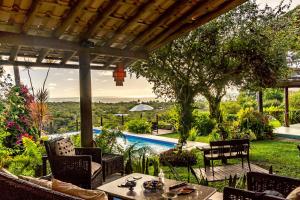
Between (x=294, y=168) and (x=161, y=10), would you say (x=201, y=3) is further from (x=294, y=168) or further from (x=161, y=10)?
(x=294, y=168)

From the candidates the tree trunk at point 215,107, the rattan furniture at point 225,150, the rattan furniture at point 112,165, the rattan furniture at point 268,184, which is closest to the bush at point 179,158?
the rattan furniture at point 225,150

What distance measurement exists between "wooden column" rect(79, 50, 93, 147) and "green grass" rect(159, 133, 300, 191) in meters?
2.08

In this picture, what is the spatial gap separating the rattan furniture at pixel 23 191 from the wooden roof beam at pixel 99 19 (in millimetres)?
3111

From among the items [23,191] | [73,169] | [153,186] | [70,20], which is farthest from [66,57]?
[23,191]

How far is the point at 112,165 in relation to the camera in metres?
5.33

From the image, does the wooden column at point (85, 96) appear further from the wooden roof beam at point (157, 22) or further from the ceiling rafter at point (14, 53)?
the ceiling rafter at point (14, 53)

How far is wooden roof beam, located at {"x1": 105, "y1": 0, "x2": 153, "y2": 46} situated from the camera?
4.68m

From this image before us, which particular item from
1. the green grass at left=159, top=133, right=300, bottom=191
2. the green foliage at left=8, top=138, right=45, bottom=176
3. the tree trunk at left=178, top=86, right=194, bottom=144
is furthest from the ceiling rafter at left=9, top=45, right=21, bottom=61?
the tree trunk at left=178, top=86, right=194, bottom=144

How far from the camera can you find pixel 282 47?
859cm

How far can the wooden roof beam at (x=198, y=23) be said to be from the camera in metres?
4.67

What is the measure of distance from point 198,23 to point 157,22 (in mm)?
817

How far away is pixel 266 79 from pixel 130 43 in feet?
17.0

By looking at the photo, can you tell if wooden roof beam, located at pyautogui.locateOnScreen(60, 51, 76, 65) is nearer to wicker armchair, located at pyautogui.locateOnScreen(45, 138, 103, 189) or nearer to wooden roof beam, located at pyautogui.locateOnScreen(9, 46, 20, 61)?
wooden roof beam, located at pyautogui.locateOnScreen(9, 46, 20, 61)

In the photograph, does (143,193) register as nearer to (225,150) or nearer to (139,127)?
(225,150)
